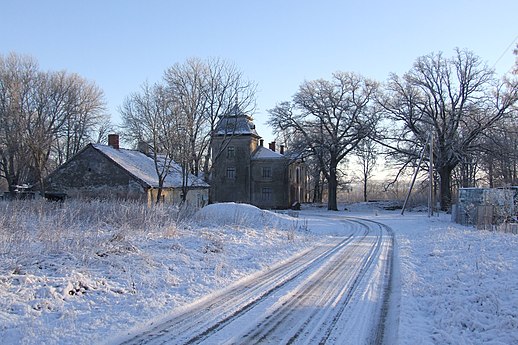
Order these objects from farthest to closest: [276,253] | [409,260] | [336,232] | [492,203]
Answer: [492,203] < [336,232] < [276,253] < [409,260]

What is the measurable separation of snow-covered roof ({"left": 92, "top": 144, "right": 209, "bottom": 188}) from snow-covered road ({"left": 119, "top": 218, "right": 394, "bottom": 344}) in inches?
1084

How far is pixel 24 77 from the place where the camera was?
46.2 meters

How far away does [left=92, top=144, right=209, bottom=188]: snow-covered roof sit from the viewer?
37375 mm

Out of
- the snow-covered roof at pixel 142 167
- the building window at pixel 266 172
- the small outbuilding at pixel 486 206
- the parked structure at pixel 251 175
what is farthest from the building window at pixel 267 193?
the small outbuilding at pixel 486 206

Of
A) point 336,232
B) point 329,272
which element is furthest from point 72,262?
point 336,232

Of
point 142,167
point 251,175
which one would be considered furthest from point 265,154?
point 142,167

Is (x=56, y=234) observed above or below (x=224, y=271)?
above

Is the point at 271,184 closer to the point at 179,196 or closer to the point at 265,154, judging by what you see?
the point at 265,154

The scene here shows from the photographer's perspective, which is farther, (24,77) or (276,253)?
(24,77)

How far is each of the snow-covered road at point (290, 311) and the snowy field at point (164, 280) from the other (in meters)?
0.42

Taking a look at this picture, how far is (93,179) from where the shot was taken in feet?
123

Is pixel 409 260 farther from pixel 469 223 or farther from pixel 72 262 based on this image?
pixel 469 223

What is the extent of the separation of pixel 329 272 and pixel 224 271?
2658mm

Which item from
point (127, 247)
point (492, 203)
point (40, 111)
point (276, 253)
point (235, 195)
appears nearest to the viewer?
point (127, 247)
